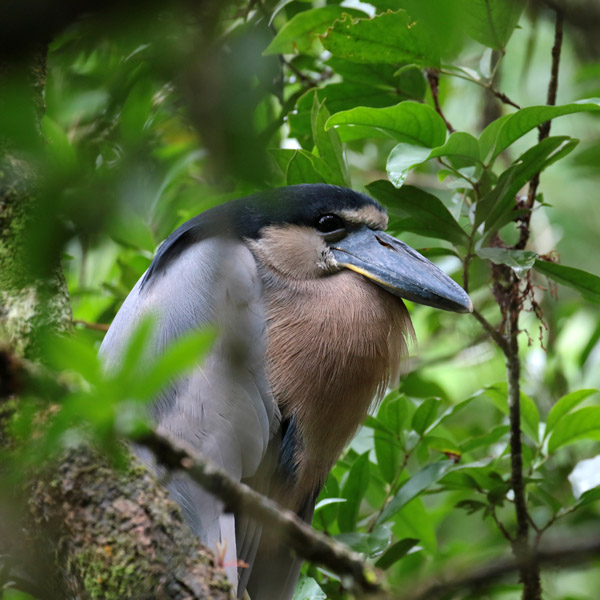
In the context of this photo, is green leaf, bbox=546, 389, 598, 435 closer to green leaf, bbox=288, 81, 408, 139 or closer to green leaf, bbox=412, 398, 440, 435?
green leaf, bbox=412, 398, 440, 435

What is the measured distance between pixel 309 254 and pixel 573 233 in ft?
8.72

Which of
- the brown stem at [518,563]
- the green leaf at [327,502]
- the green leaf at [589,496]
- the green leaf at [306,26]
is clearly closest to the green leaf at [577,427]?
the green leaf at [589,496]

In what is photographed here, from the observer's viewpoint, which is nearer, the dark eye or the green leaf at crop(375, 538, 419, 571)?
the green leaf at crop(375, 538, 419, 571)

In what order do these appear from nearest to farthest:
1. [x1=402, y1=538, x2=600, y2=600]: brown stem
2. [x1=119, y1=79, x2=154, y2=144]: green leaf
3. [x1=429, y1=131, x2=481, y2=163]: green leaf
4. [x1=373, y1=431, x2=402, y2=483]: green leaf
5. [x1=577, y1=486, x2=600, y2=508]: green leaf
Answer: [x1=402, y1=538, x2=600, y2=600]: brown stem → [x1=119, y1=79, x2=154, y2=144]: green leaf → [x1=429, y1=131, x2=481, y2=163]: green leaf → [x1=577, y1=486, x2=600, y2=508]: green leaf → [x1=373, y1=431, x2=402, y2=483]: green leaf

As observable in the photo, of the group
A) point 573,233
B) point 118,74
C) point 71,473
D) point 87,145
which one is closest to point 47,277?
point 87,145

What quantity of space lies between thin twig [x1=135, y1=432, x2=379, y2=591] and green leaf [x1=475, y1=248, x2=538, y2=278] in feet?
4.00

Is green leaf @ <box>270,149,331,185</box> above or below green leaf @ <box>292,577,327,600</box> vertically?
above

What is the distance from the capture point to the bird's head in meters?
2.36

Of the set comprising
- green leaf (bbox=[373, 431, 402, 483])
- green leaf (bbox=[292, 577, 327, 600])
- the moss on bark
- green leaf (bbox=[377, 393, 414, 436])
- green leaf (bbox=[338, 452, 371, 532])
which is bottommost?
the moss on bark

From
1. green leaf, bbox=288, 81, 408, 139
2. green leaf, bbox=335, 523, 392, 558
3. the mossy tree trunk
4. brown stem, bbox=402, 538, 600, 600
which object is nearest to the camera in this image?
brown stem, bbox=402, 538, 600, 600

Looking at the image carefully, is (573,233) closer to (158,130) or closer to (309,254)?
(309,254)

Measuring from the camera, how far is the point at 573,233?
452 cm

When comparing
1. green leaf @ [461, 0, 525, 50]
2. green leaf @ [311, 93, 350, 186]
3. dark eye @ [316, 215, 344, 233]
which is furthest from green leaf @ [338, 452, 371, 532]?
green leaf @ [461, 0, 525, 50]

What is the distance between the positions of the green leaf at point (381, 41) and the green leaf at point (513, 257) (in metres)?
0.55
